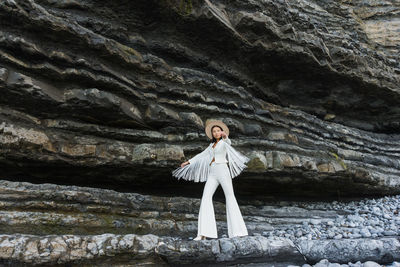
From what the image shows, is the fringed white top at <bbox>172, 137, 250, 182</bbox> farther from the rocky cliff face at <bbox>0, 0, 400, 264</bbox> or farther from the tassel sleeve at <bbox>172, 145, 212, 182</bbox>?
the rocky cliff face at <bbox>0, 0, 400, 264</bbox>

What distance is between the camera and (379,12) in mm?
15000

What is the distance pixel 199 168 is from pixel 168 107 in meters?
1.84

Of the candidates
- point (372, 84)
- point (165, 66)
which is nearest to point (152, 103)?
point (165, 66)

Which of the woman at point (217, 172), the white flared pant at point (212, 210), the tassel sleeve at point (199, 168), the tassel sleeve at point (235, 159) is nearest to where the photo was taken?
the white flared pant at point (212, 210)

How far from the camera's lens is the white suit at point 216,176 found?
526 cm

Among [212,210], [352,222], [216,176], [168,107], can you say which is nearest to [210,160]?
[216,176]

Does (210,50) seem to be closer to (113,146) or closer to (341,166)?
(113,146)

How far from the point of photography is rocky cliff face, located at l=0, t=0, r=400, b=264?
545 centimetres

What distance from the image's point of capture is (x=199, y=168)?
6082mm

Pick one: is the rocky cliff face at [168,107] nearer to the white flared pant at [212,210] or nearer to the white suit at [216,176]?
the white suit at [216,176]

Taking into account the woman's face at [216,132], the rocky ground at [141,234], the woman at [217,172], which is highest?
the woman's face at [216,132]

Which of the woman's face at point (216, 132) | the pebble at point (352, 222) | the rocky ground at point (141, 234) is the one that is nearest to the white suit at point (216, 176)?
the woman's face at point (216, 132)

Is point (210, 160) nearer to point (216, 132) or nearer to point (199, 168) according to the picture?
point (199, 168)

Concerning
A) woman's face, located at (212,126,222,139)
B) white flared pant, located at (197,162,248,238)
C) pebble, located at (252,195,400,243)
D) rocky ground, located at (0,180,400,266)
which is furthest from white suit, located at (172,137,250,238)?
pebble, located at (252,195,400,243)
